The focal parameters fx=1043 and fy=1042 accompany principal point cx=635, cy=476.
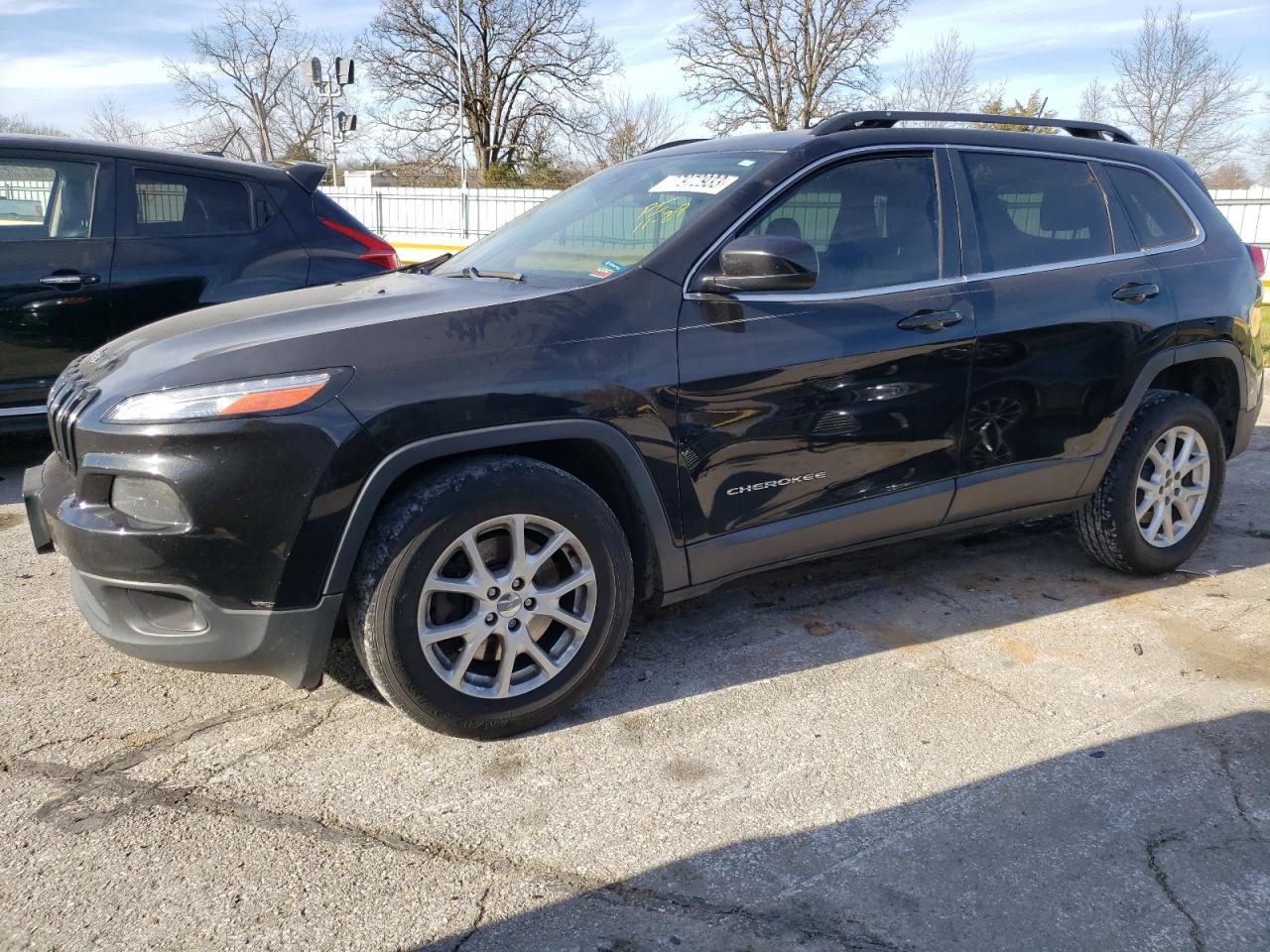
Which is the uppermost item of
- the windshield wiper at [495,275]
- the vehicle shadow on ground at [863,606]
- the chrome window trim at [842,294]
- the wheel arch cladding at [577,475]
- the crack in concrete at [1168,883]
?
the windshield wiper at [495,275]

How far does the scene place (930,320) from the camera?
11.8 ft

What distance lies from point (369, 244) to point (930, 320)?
12.2 ft

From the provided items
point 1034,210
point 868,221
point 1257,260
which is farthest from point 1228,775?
point 1257,260

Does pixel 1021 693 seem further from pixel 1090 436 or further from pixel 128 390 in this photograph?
→ pixel 128 390

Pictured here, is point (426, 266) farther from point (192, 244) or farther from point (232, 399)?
point (192, 244)

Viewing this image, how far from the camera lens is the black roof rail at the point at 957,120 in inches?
144

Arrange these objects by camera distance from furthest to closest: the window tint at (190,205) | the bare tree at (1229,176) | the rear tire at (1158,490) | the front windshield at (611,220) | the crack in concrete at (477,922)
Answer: the bare tree at (1229,176)
the window tint at (190,205)
the rear tire at (1158,490)
the front windshield at (611,220)
the crack in concrete at (477,922)

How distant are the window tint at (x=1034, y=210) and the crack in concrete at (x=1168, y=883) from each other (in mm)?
2047

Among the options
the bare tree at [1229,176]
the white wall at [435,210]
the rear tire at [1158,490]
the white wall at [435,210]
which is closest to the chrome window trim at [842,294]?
the rear tire at [1158,490]

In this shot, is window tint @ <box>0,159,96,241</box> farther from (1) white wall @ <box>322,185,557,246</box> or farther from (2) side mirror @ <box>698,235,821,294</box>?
(1) white wall @ <box>322,185,557,246</box>

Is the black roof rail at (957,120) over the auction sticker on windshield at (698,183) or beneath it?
over

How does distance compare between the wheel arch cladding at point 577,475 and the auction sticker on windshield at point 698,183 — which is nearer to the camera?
the wheel arch cladding at point 577,475

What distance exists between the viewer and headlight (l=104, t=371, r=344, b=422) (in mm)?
2604

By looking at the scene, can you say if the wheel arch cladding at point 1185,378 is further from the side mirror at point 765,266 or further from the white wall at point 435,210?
the white wall at point 435,210
